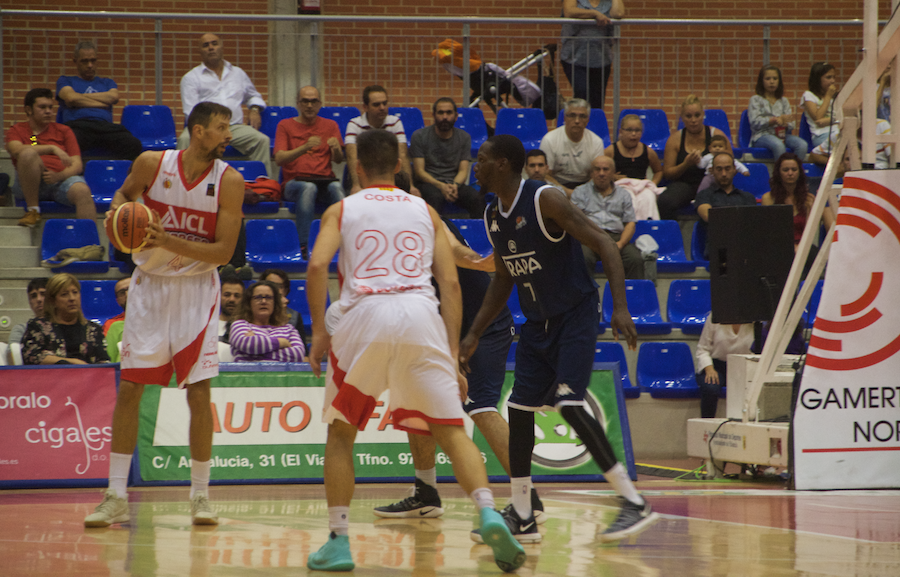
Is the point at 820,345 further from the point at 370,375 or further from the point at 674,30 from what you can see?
the point at 674,30

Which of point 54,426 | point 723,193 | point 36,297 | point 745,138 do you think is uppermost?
point 745,138

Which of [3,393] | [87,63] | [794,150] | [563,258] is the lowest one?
[3,393]

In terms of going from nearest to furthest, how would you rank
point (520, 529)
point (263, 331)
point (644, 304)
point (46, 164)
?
point (520, 529), point (263, 331), point (644, 304), point (46, 164)

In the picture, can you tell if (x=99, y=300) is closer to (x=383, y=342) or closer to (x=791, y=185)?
(x=383, y=342)

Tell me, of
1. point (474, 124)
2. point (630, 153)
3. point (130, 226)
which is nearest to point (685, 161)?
point (630, 153)

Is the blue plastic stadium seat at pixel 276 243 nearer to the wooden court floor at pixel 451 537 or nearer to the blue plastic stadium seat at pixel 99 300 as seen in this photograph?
the blue plastic stadium seat at pixel 99 300

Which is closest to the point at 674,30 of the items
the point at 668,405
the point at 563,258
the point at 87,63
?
the point at 668,405

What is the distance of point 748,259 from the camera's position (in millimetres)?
8062

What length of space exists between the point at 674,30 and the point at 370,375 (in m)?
11.1

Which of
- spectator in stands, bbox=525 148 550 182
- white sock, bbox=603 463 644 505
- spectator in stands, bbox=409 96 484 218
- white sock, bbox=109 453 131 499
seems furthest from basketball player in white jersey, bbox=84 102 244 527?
spectator in stands, bbox=409 96 484 218

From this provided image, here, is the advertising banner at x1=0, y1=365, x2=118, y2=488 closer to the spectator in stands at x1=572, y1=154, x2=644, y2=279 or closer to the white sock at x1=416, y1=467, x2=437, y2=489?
the white sock at x1=416, y1=467, x2=437, y2=489

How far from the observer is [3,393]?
7.21 m

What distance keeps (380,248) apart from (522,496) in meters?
1.56

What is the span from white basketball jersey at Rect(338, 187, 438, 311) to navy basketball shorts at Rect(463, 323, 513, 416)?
4.88 ft
